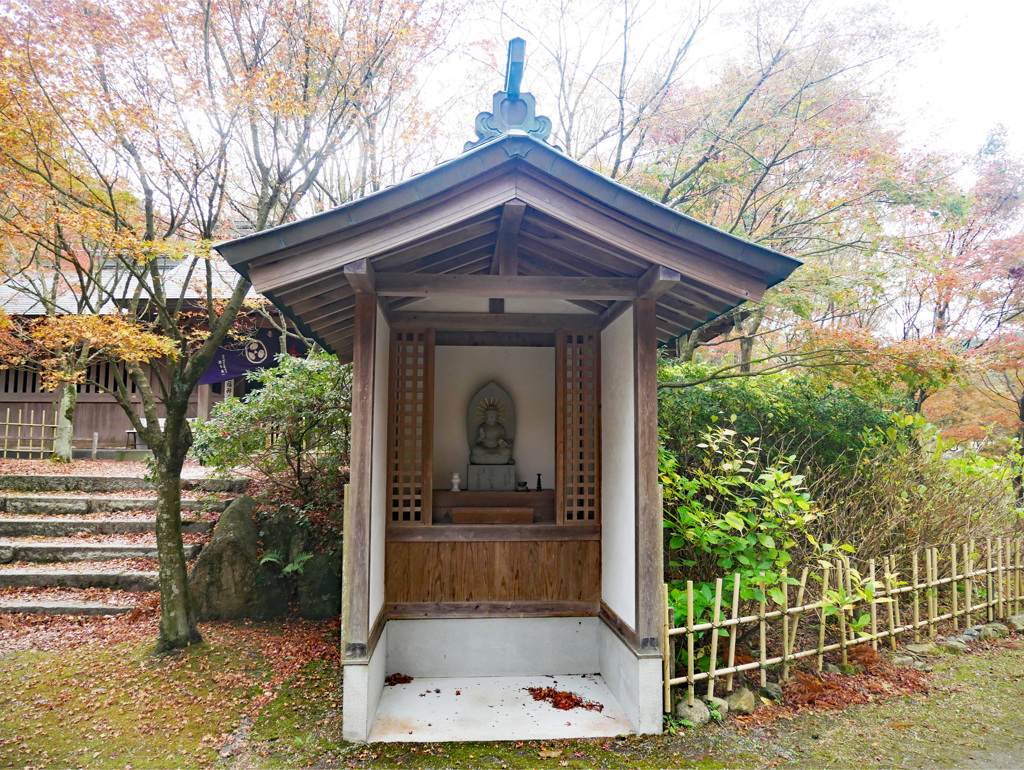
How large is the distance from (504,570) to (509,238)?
9.56 ft

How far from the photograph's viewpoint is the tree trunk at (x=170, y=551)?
5.24 metres

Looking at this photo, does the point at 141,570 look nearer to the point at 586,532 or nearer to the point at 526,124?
the point at 586,532

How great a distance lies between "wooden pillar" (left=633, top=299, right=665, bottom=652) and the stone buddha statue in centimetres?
195

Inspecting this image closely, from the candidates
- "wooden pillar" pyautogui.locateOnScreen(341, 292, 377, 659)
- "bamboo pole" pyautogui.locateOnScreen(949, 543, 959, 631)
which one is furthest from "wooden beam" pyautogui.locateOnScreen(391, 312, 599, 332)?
"bamboo pole" pyautogui.locateOnScreen(949, 543, 959, 631)

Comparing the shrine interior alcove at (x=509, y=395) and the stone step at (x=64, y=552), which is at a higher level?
the shrine interior alcove at (x=509, y=395)

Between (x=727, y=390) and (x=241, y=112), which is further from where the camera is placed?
(x=727, y=390)

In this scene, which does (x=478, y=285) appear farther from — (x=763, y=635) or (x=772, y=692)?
(x=772, y=692)

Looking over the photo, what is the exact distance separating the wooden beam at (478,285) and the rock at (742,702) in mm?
3147

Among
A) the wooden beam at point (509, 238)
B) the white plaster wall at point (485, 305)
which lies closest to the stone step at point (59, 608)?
the white plaster wall at point (485, 305)

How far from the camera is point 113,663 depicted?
16.7ft

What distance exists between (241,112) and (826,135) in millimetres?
6477

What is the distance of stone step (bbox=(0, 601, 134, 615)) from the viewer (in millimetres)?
6320

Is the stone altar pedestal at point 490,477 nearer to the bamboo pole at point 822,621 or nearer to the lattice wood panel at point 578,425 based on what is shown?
the lattice wood panel at point 578,425

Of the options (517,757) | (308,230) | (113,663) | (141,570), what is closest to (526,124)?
(308,230)
